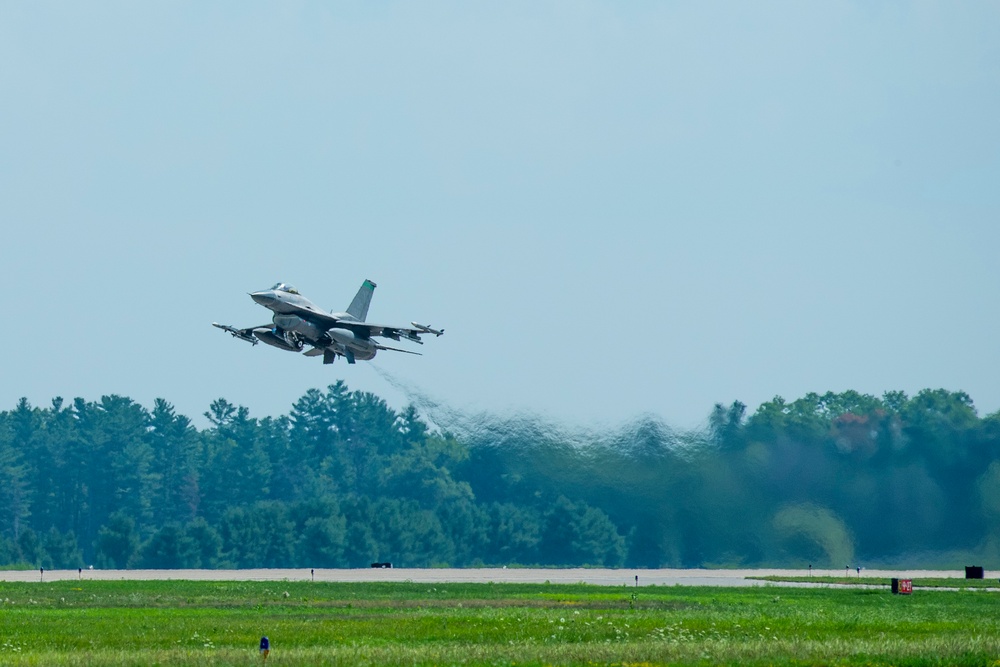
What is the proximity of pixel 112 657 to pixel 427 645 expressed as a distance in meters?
7.62

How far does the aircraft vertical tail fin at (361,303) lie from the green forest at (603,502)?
20.1m

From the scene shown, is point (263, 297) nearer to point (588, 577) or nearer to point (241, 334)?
point (241, 334)

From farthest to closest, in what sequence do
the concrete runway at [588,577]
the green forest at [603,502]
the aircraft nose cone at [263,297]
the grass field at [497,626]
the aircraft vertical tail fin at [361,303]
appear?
the green forest at [603,502] < the concrete runway at [588,577] < the aircraft vertical tail fin at [361,303] < the aircraft nose cone at [263,297] < the grass field at [497,626]

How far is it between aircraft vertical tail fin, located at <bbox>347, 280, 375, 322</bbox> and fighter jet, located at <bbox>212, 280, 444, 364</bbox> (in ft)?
5.79

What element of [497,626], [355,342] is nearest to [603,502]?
[355,342]

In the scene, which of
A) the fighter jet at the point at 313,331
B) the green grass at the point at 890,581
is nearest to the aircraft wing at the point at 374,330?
the fighter jet at the point at 313,331

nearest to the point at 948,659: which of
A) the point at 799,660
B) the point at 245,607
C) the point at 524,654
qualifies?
the point at 799,660

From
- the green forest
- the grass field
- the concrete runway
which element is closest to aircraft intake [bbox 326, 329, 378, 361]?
the grass field

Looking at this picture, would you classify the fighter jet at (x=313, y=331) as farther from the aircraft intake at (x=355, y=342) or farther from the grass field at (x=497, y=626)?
the grass field at (x=497, y=626)

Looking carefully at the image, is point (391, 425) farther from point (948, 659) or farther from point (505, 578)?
point (948, 659)

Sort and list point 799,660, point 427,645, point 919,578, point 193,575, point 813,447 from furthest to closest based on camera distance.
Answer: point 813,447, point 193,575, point 919,578, point 427,645, point 799,660

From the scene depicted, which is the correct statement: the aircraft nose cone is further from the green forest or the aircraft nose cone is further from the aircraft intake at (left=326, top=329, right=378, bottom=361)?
the green forest

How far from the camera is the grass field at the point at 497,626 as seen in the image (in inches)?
1329

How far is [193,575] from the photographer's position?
89250 mm
